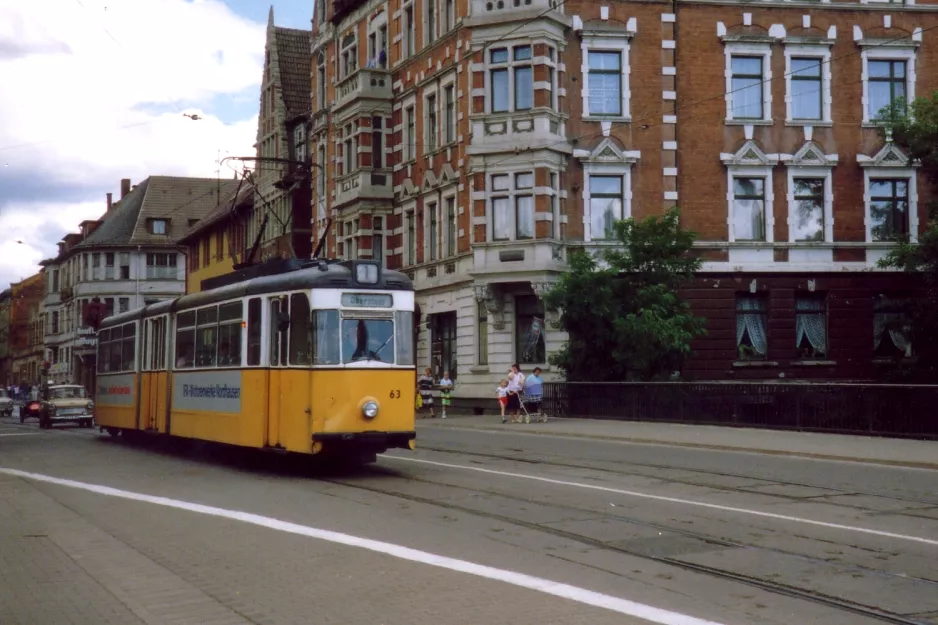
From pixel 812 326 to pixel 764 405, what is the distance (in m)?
11.6

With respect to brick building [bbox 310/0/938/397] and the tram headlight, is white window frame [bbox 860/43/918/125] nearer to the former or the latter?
brick building [bbox 310/0/938/397]

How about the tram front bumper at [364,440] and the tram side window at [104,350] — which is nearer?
the tram front bumper at [364,440]

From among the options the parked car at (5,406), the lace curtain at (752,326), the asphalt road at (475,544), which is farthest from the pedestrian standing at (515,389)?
the parked car at (5,406)

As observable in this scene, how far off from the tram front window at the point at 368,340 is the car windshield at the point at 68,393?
93.4 feet

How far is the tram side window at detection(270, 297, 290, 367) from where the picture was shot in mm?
17656

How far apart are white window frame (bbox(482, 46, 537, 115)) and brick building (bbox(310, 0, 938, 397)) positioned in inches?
1.9

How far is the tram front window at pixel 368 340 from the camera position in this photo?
17328 millimetres

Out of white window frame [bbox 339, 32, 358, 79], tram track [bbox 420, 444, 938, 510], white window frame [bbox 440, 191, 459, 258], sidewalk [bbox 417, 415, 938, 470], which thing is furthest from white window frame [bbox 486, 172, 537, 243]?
tram track [bbox 420, 444, 938, 510]

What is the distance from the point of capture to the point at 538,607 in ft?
26.2

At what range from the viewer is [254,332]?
18734 millimetres

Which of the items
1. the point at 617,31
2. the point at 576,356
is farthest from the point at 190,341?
the point at 617,31

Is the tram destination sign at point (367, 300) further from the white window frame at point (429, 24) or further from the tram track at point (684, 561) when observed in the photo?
the white window frame at point (429, 24)

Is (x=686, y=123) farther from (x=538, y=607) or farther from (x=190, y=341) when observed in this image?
(x=538, y=607)

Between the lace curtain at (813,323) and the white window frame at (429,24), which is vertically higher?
the white window frame at (429,24)
